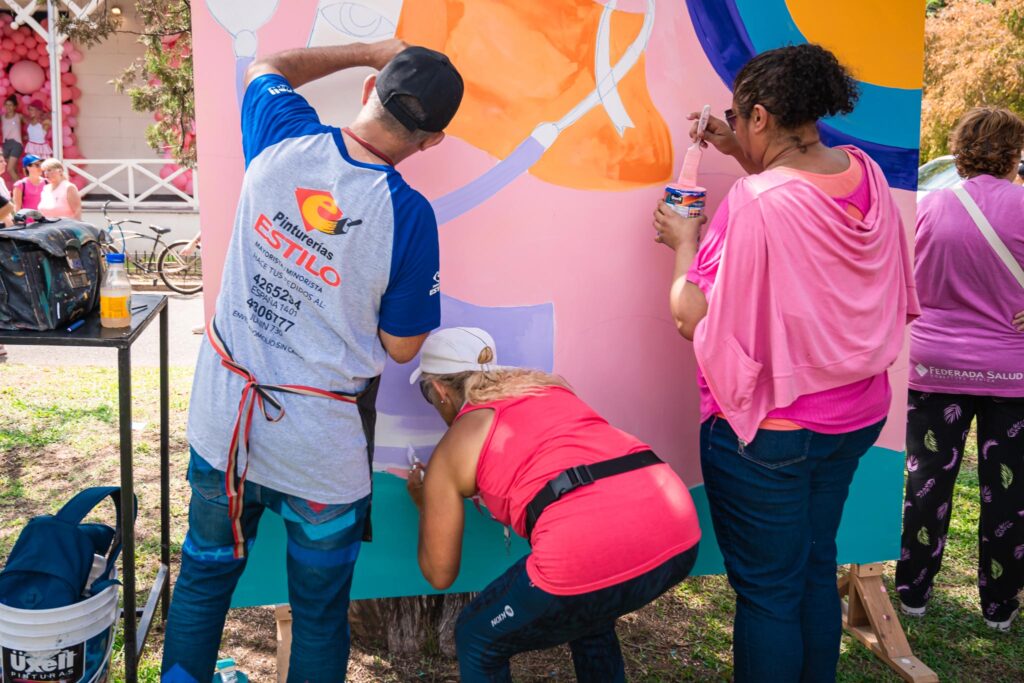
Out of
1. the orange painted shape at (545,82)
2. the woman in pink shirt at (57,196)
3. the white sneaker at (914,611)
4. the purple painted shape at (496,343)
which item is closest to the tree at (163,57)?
the woman in pink shirt at (57,196)

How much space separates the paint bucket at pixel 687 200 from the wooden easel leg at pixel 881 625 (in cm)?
140

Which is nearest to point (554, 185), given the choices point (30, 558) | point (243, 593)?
point (243, 593)

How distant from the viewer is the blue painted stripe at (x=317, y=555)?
198 centimetres

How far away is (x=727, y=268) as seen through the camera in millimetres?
2025

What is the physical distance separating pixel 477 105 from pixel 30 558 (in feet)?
5.29

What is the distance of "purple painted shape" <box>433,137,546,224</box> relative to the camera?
2.45 m

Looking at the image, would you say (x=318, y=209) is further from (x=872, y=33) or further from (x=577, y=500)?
(x=872, y=33)

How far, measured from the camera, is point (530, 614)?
1.96 metres

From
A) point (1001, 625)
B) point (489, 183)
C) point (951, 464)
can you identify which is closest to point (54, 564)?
point (489, 183)

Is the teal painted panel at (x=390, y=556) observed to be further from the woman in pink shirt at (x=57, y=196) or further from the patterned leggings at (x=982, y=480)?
the woman in pink shirt at (x=57, y=196)

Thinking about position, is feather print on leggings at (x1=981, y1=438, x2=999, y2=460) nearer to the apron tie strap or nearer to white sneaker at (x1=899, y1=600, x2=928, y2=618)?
white sneaker at (x1=899, y1=600, x2=928, y2=618)

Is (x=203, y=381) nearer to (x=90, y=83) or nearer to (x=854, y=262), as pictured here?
(x=854, y=262)

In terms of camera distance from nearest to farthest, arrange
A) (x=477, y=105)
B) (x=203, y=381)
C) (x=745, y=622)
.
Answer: (x=203, y=381)
(x=745, y=622)
(x=477, y=105)

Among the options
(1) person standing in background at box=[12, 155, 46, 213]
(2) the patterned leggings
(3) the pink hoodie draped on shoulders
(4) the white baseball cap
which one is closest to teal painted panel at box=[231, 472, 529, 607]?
(4) the white baseball cap
